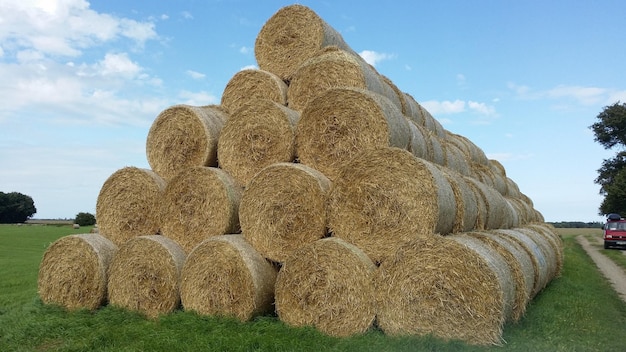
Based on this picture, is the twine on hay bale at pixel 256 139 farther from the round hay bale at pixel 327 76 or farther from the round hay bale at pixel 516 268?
the round hay bale at pixel 516 268

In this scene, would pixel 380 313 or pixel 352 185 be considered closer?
pixel 380 313

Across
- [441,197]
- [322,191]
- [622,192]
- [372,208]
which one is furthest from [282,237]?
[622,192]

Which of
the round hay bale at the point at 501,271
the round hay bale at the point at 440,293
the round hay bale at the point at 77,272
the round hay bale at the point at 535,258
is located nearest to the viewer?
the round hay bale at the point at 440,293

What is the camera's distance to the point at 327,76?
28.3ft

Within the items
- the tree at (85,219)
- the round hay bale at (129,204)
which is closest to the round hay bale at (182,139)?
the round hay bale at (129,204)

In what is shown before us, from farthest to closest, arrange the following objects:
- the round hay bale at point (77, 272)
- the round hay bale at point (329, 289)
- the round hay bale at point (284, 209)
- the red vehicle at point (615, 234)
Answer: the red vehicle at point (615, 234), the round hay bale at point (77, 272), the round hay bale at point (284, 209), the round hay bale at point (329, 289)

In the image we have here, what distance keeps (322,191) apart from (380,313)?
177 cm

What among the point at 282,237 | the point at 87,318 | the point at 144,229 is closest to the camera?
the point at 282,237

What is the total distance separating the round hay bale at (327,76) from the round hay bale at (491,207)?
2.79 metres

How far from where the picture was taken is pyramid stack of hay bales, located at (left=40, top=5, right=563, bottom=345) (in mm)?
6426

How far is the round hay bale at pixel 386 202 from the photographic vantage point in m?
6.70

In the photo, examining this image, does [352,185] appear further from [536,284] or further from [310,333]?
[536,284]

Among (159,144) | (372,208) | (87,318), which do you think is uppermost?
(159,144)

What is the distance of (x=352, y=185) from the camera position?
22.9 ft
